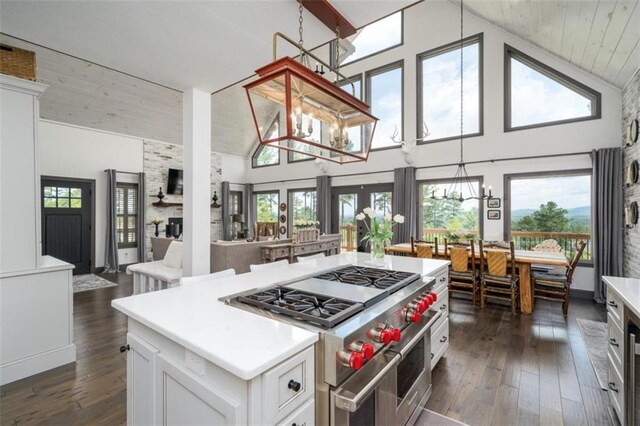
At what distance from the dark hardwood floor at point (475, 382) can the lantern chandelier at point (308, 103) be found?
2.09m

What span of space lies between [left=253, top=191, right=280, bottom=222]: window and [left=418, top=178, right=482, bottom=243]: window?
4.66 m

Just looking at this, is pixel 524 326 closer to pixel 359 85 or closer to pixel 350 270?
pixel 350 270

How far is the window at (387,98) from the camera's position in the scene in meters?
6.99

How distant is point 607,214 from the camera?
178 inches

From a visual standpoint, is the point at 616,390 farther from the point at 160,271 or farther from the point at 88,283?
the point at 88,283

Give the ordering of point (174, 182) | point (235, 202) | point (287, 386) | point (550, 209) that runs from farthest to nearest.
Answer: point (235, 202)
point (174, 182)
point (550, 209)
point (287, 386)

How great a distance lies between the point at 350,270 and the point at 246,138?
26.8 ft

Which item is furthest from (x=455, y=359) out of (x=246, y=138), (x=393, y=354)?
(x=246, y=138)

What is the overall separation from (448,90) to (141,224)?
789cm

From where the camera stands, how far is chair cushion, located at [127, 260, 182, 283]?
Result: 3.51m

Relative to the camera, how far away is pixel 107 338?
3.19 meters

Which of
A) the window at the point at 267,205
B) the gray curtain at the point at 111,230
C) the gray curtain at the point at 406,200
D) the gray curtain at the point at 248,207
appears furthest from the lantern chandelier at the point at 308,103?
the gray curtain at the point at 248,207

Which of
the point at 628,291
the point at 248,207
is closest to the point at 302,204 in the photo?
the point at 248,207

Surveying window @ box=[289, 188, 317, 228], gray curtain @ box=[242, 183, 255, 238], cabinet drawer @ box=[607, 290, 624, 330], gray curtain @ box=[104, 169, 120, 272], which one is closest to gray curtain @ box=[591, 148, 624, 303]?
cabinet drawer @ box=[607, 290, 624, 330]
